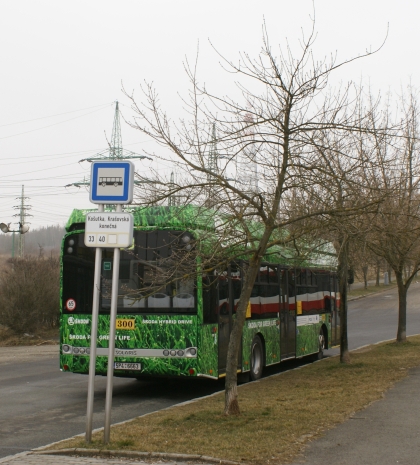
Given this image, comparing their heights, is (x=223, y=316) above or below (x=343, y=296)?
below

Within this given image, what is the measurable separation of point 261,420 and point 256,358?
6014 millimetres

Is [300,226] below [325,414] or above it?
above

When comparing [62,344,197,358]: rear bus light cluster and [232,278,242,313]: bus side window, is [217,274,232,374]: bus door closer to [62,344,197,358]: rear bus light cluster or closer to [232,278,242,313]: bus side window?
[232,278,242,313]: bus side window

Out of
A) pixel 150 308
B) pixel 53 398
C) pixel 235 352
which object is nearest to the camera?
pixel 235 352

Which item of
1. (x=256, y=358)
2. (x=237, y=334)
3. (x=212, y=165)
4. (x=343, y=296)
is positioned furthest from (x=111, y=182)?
(x=343, y=296)

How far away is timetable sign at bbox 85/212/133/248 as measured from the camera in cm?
793

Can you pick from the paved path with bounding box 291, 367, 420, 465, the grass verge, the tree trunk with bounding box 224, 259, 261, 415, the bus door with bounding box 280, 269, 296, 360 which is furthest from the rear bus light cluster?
the grass verge

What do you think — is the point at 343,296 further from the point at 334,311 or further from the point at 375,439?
the point at 375,439

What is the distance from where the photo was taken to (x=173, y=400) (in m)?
12.8

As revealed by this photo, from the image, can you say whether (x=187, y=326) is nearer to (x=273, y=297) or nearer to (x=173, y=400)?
(x=173, y=400)

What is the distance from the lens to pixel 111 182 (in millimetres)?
8086

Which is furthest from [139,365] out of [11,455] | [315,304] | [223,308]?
[315,304]

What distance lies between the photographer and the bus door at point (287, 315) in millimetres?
16516

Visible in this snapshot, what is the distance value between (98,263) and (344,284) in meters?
8.97
